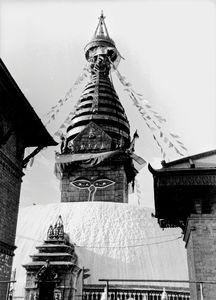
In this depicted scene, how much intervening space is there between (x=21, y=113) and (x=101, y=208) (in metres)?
15.0

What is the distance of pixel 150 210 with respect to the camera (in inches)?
1022

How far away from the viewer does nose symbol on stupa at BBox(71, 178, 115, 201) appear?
29703 millimetres

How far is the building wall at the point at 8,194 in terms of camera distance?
9.84 metres

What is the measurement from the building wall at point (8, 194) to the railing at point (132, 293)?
725 cm

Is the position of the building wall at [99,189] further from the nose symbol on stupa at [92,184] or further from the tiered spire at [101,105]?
the tiered spire at [101,105]

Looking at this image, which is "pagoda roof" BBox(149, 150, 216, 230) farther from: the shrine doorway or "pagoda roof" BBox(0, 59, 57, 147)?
the shrine doorway

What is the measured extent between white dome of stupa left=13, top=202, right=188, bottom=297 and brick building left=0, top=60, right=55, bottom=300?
29.9 feet

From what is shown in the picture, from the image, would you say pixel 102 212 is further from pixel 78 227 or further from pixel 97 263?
pixel 97 263

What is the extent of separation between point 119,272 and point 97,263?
1288 millimetres

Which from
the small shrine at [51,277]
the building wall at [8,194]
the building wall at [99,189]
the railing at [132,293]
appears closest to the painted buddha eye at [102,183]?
the building wall at [99,189]

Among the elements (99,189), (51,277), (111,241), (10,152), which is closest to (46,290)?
(51,277)

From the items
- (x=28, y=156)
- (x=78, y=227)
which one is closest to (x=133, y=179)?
(x=78, y=227)

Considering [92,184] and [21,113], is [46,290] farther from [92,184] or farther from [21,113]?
[92,184]

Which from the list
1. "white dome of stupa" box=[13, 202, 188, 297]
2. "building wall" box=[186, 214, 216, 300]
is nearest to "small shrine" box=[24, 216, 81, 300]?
"white dome of stupa" box=[13, 202, 188, 297]
